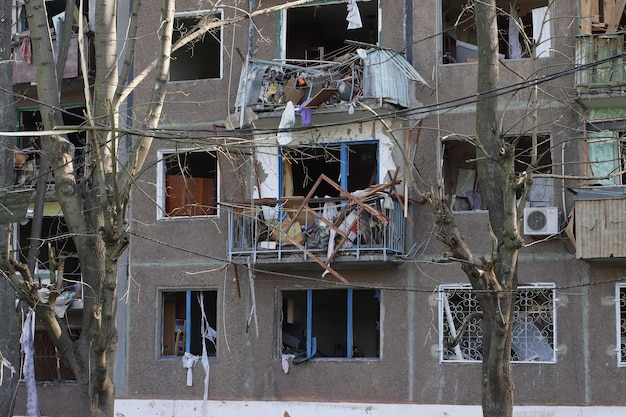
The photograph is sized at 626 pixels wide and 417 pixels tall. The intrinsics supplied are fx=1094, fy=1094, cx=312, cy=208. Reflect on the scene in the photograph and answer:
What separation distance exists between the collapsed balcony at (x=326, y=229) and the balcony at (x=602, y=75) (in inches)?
153

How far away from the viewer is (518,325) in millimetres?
19641

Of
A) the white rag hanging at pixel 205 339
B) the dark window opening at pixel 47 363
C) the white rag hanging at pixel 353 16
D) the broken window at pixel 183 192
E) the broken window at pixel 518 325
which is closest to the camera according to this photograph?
the broken window at pixel 518 325

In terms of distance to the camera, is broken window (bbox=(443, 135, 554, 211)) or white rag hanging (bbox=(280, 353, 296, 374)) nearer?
broken window (bbox=(443, 135, 554, 211))

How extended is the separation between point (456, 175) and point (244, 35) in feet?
16.8

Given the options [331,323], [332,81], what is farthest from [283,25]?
[331,323]

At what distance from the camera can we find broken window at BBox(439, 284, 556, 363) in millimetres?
19391

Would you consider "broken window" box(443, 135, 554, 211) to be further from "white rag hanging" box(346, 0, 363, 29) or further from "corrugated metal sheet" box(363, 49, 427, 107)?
"white rag hanging" box(346, 0, 363, 29)

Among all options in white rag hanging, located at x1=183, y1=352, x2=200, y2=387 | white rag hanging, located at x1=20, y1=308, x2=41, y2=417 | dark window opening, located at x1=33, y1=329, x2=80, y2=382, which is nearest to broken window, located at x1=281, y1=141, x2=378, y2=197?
white rag hanging, located at x1=183, y1=352, x2=200, y2=387

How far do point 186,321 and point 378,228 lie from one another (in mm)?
4549

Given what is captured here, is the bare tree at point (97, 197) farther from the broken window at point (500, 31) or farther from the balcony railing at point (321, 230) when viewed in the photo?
the broken window at point (500, 31)

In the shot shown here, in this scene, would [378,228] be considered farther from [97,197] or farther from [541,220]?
[97,197]

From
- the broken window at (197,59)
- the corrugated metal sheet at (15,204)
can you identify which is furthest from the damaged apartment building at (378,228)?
the corrugated metal sheet at (15,204)

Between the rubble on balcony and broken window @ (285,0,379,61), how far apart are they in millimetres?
1214

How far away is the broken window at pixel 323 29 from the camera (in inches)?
881
